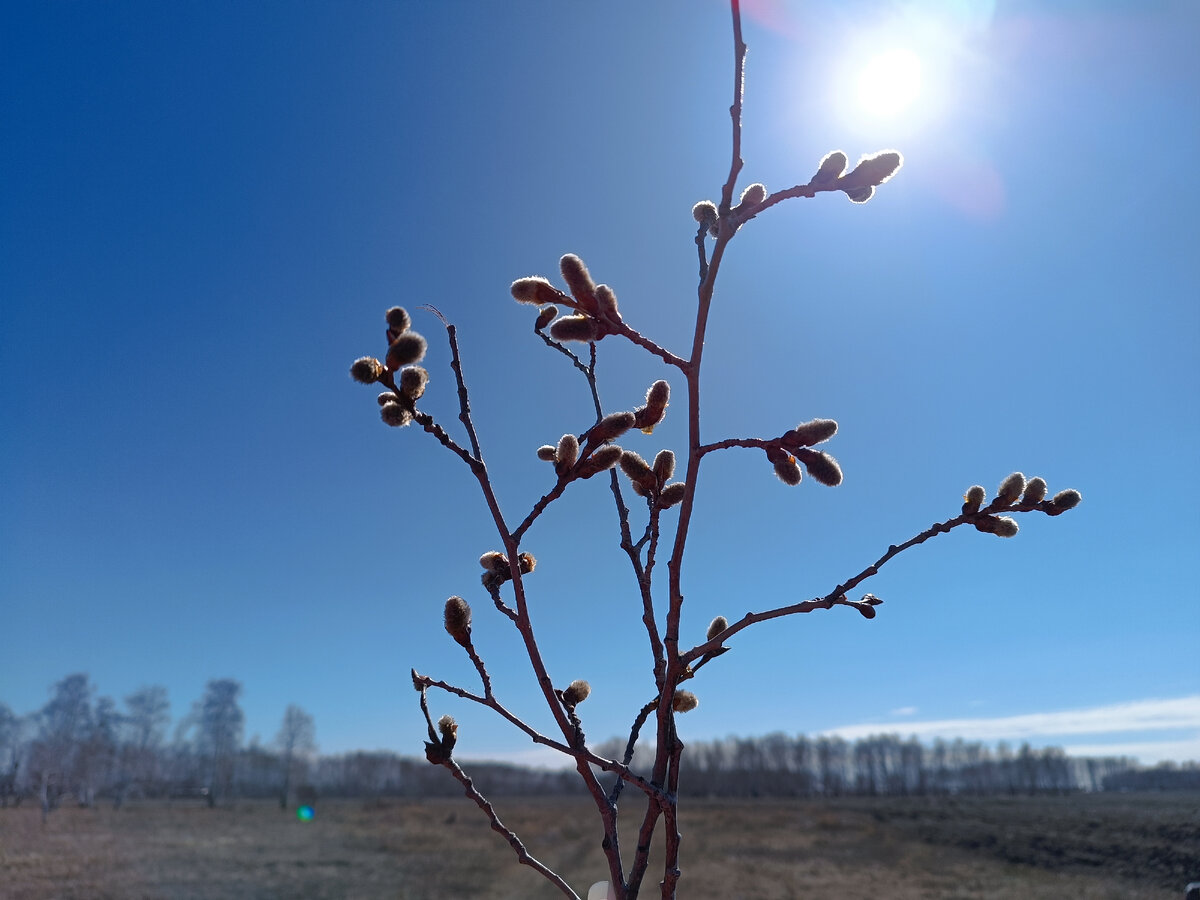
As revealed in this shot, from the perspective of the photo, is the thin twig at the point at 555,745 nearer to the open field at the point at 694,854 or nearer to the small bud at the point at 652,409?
the small bud at the point at 652,409

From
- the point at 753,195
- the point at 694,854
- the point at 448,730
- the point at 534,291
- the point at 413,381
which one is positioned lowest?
the point at 694,854

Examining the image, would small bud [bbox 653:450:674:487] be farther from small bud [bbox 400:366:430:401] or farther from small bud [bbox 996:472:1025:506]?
small bud [bbox 996:472:1025:506]

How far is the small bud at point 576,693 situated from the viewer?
1.03m

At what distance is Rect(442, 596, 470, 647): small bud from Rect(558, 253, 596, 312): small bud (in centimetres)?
38

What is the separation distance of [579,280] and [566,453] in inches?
7.9

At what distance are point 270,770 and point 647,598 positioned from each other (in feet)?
240

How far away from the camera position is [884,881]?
21.0 metres

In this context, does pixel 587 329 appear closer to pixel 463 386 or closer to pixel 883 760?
pixel 463 386

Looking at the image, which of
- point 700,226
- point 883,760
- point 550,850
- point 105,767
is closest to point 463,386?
point 700,226

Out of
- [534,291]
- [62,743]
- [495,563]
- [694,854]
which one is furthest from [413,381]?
[62,743]

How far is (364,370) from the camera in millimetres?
756

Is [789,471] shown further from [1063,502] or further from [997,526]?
[1063,502]

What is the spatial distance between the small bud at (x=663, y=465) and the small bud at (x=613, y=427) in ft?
0.58

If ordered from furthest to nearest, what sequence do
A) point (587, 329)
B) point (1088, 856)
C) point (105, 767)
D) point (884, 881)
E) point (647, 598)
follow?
point (105, 767) < point (884, 881) < point (1088, 856) < point (647, 598) < point (587, 329)
